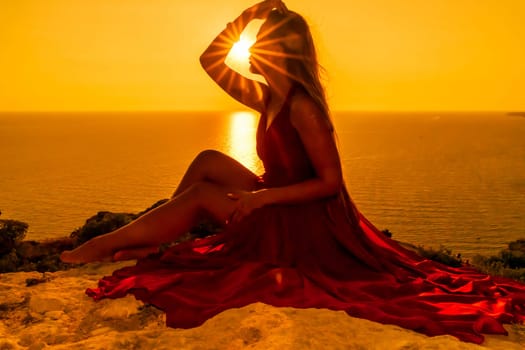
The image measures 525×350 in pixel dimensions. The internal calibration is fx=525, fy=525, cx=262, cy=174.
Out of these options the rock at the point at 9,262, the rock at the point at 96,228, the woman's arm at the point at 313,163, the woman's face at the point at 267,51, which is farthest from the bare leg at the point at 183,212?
the rock at the point at 96,228

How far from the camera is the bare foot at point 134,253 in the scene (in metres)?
5.30

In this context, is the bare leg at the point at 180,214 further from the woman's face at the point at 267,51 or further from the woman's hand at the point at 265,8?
the woman's hand at the point at 265,8

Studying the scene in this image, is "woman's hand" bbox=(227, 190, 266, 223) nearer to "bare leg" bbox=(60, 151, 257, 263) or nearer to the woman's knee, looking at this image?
"bare leg" bbox=(60, 151, 257, 263)

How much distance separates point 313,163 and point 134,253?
6.84 ft

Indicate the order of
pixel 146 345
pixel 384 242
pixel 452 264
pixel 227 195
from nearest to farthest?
pixel 146 345, pixel 227 195, pixel 384 242, pixel 452 264

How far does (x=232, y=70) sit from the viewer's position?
599cm

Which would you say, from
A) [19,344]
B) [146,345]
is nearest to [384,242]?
[146,345]

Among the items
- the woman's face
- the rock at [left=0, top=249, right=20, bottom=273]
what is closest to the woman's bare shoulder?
the woman's face

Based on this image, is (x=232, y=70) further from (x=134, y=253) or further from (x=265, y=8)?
(x=134, y=253)

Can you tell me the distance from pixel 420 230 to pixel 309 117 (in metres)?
32.6

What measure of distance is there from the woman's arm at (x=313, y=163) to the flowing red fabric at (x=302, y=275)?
179 mm

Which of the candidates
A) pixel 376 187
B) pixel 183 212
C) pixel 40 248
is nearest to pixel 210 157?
pixel 183 212

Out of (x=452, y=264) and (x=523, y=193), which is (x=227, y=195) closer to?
(x=452, y=264)

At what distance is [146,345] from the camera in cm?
352
